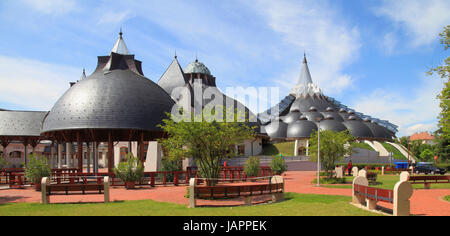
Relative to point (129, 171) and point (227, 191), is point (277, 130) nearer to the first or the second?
point (129, 171)

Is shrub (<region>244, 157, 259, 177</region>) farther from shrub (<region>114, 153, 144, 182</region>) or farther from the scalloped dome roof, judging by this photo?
the scalloped dome roof

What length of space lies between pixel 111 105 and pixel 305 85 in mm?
105604

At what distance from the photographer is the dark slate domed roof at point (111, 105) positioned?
1054 inches

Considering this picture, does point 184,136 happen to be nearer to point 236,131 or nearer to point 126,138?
point 236,131

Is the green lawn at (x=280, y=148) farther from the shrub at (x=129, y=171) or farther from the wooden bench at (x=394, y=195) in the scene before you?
the wooden bench at (x=394, y=195)

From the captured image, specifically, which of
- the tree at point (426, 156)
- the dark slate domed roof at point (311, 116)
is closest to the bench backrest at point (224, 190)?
the dark slate domed roof at point (311, 116)

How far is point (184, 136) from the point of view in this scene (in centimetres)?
1667

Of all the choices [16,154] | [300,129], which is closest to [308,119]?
[300,129]

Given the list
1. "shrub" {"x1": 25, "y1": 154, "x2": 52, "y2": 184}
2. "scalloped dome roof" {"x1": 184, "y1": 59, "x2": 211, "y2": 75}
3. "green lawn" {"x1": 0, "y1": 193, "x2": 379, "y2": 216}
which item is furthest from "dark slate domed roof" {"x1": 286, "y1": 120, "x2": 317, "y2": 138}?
"green lawn" {"x1": 0, "y1": 193, "x2": 379, "y2": 216}

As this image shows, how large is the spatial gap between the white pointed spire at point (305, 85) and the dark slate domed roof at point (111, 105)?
9364cm

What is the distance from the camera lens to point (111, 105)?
27281 millimetres

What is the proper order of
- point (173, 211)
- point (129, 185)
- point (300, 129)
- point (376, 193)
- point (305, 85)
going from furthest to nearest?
point (305, 85) → point (300, 129) → point (129, 185) → point (173, 211) → point (376, 193)
